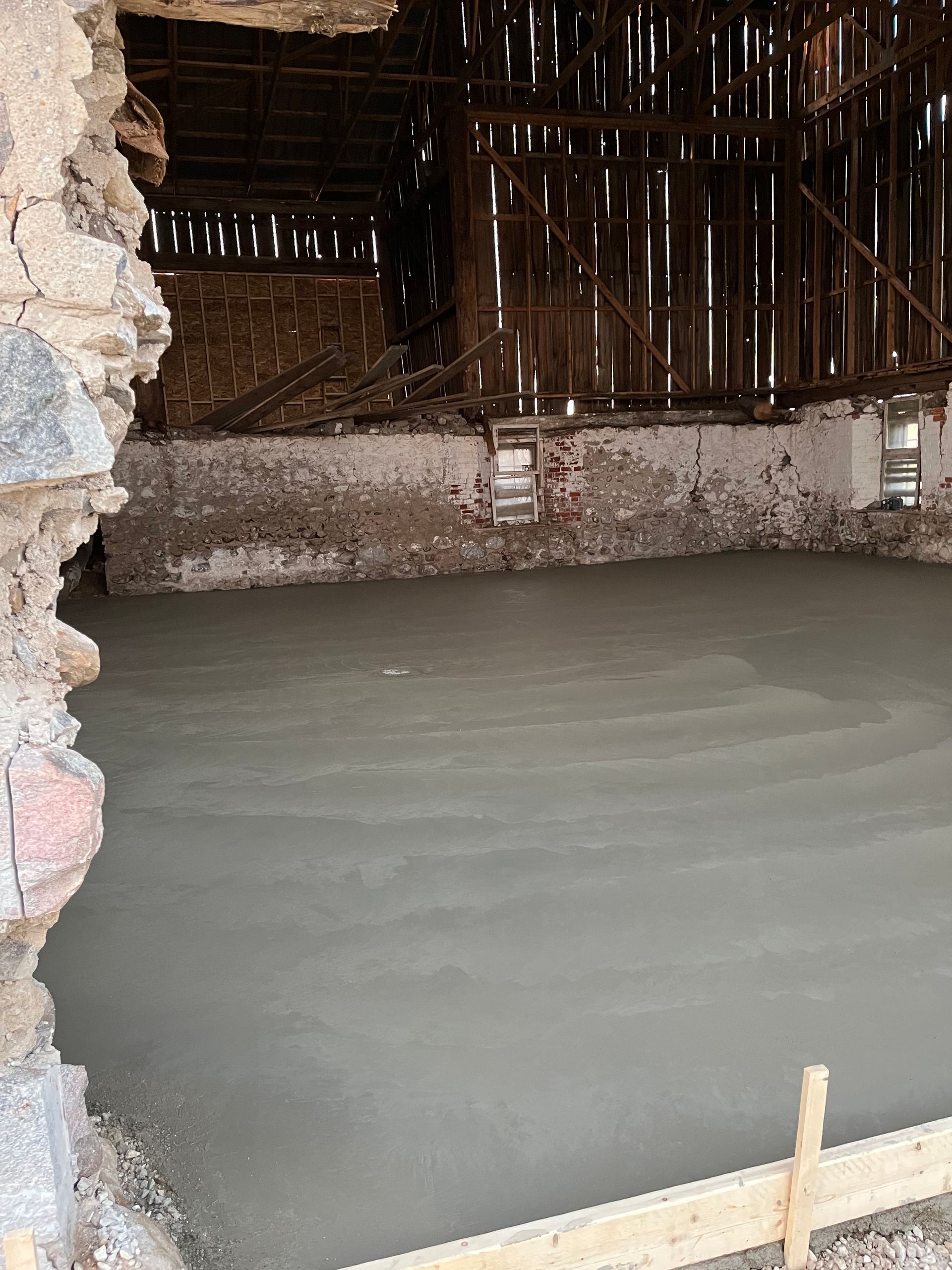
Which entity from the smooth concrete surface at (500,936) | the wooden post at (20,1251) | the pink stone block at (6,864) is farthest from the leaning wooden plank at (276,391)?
the wooden post at (20,1251)

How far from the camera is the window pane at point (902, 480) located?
10.8 m

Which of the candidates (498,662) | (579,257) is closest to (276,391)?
(579,257)

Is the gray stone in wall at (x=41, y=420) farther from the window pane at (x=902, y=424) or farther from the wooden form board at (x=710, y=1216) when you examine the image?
the window pane at (x=902, y=424)

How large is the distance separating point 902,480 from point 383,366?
6.51 metres

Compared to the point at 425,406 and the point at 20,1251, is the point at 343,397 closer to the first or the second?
the point at 425,406

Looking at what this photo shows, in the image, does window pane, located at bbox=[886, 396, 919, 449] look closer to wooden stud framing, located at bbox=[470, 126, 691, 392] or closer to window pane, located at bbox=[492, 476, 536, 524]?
wooden stud framing, located at bbox=[470, 126, 691, 392]

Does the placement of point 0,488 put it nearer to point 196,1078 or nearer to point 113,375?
point 113,375

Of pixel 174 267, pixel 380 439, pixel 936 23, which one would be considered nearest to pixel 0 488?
pixel 380 439

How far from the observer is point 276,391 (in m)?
9.91

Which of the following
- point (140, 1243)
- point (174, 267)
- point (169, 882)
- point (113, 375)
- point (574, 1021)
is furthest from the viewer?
point (174, 267)

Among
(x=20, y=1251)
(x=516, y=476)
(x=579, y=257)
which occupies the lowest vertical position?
(x=20, y=1251)

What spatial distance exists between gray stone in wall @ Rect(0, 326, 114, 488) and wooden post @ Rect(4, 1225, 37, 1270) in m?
1.18

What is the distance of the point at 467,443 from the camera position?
37.3 feet

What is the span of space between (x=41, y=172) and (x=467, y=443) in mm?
9963
